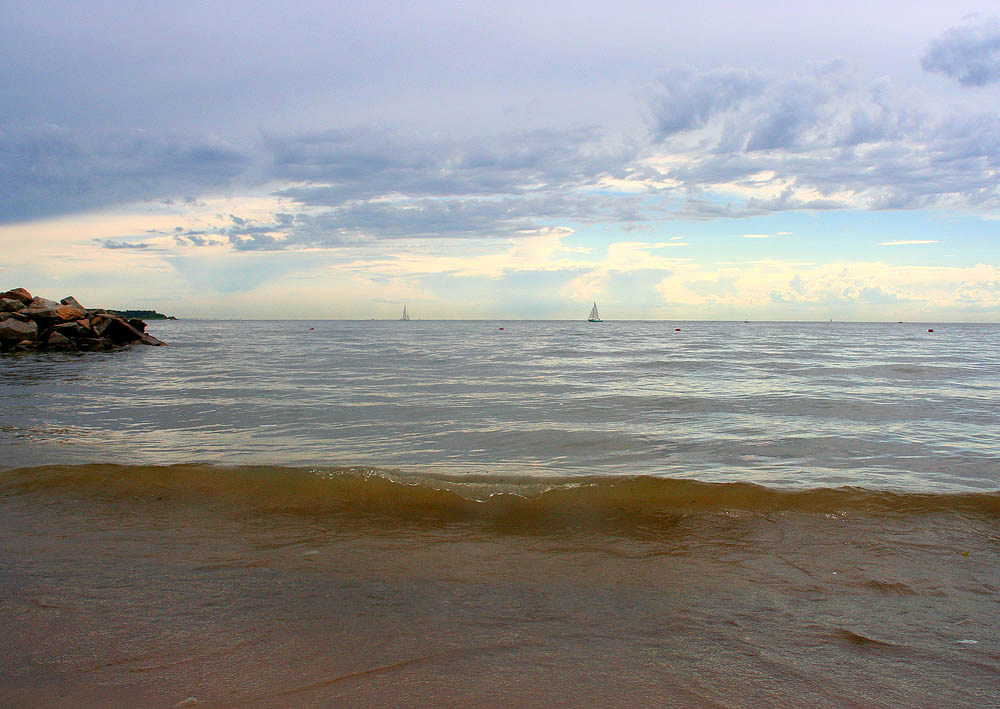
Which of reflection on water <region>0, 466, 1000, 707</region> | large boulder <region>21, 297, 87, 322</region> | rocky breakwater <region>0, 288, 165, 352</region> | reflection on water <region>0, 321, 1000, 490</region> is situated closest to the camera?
reflection on water <region>0, 466, 1000, 707</region>

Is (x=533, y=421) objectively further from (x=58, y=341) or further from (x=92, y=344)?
(x=92, y=344)

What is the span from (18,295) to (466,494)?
122 feet

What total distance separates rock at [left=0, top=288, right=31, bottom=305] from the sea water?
92.6ft

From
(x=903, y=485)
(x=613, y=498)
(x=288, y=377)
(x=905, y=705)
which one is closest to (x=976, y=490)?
(x=903, y=485)

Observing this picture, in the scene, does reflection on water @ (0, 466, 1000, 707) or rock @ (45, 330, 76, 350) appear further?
rock @ (45, 330, 76, 350)

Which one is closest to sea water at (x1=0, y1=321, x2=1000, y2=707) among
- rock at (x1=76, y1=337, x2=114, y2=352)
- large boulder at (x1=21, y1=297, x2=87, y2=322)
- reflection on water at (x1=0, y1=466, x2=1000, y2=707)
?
reflection on water at (x1=0, y1=466, x2=1000, y2=707)

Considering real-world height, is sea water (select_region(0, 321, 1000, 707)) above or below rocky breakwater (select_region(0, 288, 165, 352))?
below

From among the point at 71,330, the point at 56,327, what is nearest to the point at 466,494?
the point at 56,327

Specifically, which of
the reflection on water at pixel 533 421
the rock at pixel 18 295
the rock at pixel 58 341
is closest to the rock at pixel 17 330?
the rock at pixel 58 341

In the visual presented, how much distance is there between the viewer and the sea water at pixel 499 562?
9.84 ft

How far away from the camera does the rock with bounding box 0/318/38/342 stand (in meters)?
28.0

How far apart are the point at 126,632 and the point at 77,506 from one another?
10.6 feet

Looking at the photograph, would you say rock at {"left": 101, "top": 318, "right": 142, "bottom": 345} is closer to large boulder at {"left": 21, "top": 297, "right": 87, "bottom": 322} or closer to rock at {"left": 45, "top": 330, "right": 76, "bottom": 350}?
large boulder at {"left": 21, "top": 297, "right": 87, "bottom": 322}

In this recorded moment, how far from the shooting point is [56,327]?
29.9m
